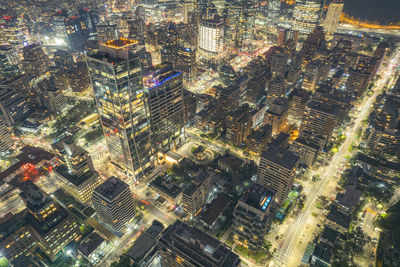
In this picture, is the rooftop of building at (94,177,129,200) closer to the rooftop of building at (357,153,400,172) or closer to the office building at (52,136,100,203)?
the office building at (52,136,100,203)

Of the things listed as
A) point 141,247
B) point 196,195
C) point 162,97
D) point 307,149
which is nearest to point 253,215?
point 196,195

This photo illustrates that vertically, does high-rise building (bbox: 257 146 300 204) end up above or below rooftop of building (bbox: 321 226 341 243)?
above

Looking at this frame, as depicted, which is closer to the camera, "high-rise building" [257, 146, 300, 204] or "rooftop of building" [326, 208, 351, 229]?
"rooftop of building" [326, 208, 351, 229]

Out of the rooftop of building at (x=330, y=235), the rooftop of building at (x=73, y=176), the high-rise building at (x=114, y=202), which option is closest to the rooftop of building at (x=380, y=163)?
the rooftop of building at (x=330, y=235)

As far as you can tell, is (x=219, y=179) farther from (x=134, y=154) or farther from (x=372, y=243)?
(x=372, y=243)

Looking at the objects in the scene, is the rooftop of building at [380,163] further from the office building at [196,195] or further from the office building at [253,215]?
the office building at [196,195]

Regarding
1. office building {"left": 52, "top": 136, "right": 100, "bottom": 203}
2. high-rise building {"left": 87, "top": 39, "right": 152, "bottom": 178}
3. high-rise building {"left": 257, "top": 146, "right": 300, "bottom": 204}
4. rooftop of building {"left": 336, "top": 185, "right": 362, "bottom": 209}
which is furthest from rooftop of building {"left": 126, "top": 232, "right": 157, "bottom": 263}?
rooftop of building {"left": 336, "top": 185, "right": 362, "bottom": 209}

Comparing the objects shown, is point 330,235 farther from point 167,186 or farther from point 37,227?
point 37,227
